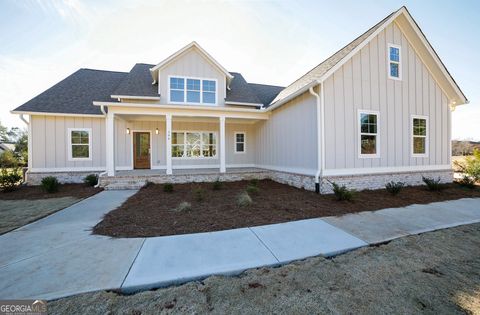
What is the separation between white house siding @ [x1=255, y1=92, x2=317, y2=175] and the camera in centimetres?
741

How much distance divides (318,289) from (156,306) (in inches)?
70.5

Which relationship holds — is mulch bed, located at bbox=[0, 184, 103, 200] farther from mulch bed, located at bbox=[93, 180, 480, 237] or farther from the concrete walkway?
the concrete walkway

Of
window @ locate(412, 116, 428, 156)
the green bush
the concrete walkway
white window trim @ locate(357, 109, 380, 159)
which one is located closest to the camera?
the concrete walkway

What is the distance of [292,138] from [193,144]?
6.13 metres

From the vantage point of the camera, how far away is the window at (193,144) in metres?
11.7

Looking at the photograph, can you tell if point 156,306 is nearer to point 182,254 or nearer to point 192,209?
point 182,254

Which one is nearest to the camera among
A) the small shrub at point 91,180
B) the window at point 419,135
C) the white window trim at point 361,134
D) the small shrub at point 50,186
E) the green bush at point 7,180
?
the white window trim at point 361,134

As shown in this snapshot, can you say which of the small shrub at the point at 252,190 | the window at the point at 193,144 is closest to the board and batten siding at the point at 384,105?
the small shrub at the point at 252,190

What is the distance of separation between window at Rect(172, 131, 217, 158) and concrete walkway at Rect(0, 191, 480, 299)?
7101 millimetres

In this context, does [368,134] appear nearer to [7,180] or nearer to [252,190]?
[252,190]

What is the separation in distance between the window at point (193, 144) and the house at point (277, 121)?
0.20 ft

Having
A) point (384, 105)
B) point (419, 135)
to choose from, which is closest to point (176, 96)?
point (384, 105)

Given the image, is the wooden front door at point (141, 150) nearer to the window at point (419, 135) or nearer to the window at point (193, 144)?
the window at point (193, 144)

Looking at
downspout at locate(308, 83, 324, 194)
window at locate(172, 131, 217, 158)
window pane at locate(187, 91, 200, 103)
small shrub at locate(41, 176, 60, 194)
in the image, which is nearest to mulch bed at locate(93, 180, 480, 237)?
downspout at locate(308, 83, 324, 194)
